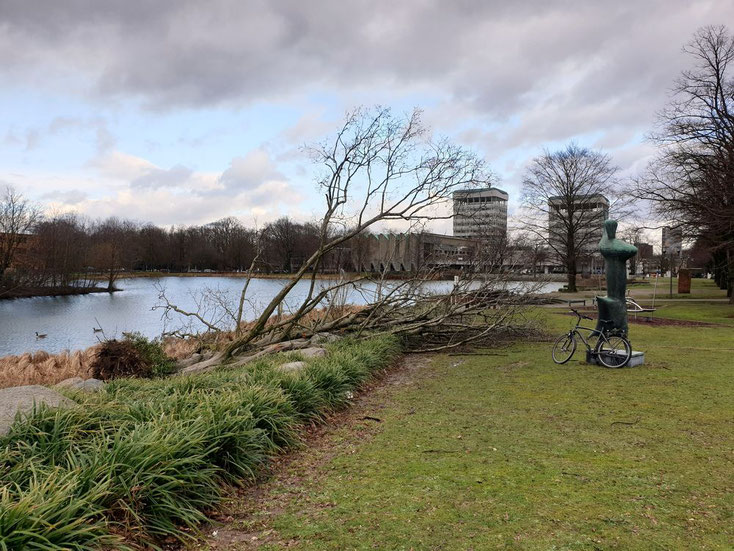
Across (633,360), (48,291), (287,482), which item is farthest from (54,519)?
(48,291)

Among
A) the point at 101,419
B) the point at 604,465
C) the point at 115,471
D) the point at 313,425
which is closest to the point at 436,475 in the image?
the point at 604,465

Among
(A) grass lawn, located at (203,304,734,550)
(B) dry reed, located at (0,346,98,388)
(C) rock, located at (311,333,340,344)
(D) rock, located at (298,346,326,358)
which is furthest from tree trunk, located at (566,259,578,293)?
(B) dry reed, located at (0,346,98,388)

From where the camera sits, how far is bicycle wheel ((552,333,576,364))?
31.2 feet

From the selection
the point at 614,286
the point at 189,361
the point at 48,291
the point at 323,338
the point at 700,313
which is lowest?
the point at 189,361

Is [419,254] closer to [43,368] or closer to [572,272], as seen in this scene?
[43,368]

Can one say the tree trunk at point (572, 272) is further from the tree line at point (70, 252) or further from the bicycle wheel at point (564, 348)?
the bicycle wheel at point (564, 348)

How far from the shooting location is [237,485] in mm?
4066

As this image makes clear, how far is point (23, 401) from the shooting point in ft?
14.5

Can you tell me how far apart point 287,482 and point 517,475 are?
185 centimetres

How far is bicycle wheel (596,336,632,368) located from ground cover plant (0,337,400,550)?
5899 millimetres

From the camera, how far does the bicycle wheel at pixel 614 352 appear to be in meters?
8.95

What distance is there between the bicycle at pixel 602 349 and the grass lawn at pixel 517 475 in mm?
1303

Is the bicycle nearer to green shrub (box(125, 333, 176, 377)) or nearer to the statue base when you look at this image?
the statue base

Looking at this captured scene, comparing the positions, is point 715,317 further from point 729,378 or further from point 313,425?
point 313,425
